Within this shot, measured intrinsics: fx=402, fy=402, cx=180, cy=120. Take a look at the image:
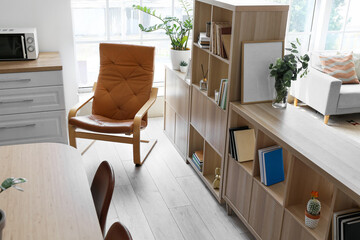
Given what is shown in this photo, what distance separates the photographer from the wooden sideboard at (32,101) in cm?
350

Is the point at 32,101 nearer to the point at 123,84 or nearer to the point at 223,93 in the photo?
the point at 123,84

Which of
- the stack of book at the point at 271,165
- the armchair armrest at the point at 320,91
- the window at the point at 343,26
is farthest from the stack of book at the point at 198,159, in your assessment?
the window at the point at 343,26

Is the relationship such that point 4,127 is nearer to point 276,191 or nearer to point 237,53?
point 237,53

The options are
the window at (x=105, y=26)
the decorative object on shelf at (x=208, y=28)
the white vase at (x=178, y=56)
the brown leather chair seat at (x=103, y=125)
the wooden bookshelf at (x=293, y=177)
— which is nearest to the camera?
the wooden bookshelf at (x=293, y=177)

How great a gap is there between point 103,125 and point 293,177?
179cm

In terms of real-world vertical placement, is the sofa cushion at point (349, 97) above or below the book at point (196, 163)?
above

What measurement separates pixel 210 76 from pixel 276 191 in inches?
41.9

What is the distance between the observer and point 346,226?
1.78 metres

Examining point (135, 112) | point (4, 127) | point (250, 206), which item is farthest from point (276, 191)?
point (4, 127)

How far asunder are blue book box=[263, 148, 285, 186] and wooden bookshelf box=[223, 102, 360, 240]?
54mm

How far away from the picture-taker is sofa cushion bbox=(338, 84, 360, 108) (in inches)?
183

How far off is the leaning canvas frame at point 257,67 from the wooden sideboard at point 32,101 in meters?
1.76

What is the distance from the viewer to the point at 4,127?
3.59 meters

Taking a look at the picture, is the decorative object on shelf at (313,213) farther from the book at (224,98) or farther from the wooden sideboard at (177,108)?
the wooden sideboard at (177,108)
